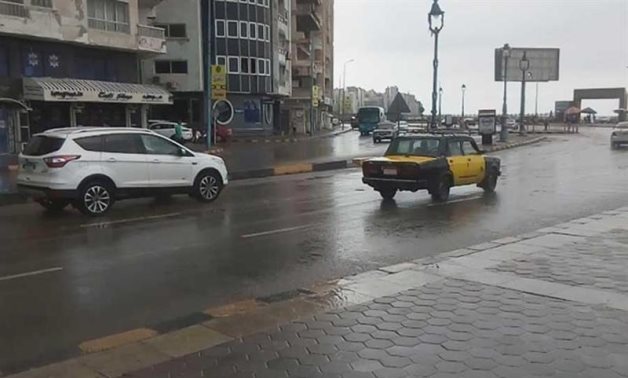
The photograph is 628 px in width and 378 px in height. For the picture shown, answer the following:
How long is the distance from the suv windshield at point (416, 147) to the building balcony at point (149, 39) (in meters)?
24.6

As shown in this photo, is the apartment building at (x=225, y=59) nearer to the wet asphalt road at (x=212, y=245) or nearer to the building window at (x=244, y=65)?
the building window at (x=244, y=65)

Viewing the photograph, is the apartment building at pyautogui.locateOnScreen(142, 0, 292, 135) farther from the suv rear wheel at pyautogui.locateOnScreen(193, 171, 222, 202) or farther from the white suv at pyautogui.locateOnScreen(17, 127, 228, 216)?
the white suv at pyautogui.locateOnScreen(17, 127, 228, 216)

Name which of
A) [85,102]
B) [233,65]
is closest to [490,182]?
[85,102]

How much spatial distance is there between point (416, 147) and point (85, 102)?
23.2 meters

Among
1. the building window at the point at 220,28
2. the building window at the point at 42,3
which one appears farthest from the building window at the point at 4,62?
the building window at the point at 220,28

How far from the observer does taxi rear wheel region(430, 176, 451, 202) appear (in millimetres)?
14969

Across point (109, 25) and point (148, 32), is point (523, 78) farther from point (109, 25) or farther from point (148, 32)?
point (109, 25)

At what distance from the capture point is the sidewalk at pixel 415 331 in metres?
4.62

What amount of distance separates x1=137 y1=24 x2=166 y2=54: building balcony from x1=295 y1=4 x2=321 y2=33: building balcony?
37597mm

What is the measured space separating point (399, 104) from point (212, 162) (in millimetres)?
15726

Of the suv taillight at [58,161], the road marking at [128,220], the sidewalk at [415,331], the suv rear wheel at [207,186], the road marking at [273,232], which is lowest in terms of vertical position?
the road marking at [128,220]

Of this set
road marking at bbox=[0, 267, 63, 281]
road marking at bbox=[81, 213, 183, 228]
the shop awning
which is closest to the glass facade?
the shop awning

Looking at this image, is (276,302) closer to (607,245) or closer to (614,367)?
(614,367)

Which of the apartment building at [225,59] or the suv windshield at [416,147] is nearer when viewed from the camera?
the suv windshield at [416,147]
